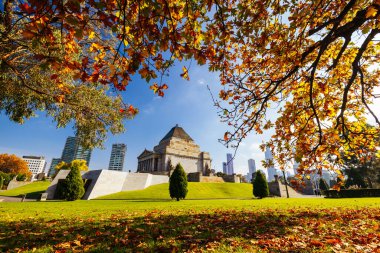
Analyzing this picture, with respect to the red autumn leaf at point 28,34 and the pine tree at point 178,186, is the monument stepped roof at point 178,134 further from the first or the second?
the red autumn leaf at point 28,34

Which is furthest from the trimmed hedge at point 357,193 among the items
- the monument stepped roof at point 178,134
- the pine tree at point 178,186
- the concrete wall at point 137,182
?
the monument stepped roof at point 178,134

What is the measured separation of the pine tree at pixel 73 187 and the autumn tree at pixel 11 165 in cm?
7432

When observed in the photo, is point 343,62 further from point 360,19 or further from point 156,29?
point 156,29

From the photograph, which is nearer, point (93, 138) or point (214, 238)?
point (214, 238)

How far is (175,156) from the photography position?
6338cm

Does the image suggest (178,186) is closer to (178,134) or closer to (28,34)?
(28,34)

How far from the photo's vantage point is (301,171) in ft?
20.6

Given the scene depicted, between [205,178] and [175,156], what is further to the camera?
[175,156]

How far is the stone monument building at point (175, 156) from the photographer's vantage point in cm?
6131

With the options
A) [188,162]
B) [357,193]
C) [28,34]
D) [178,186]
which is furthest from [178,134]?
[28,34]

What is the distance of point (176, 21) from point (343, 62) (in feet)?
21.9

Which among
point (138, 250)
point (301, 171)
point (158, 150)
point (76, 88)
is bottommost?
point (138, 250)

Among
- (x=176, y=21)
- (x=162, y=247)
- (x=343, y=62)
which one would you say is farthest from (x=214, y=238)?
(x=343, y=62)

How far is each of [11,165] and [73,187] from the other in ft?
263
